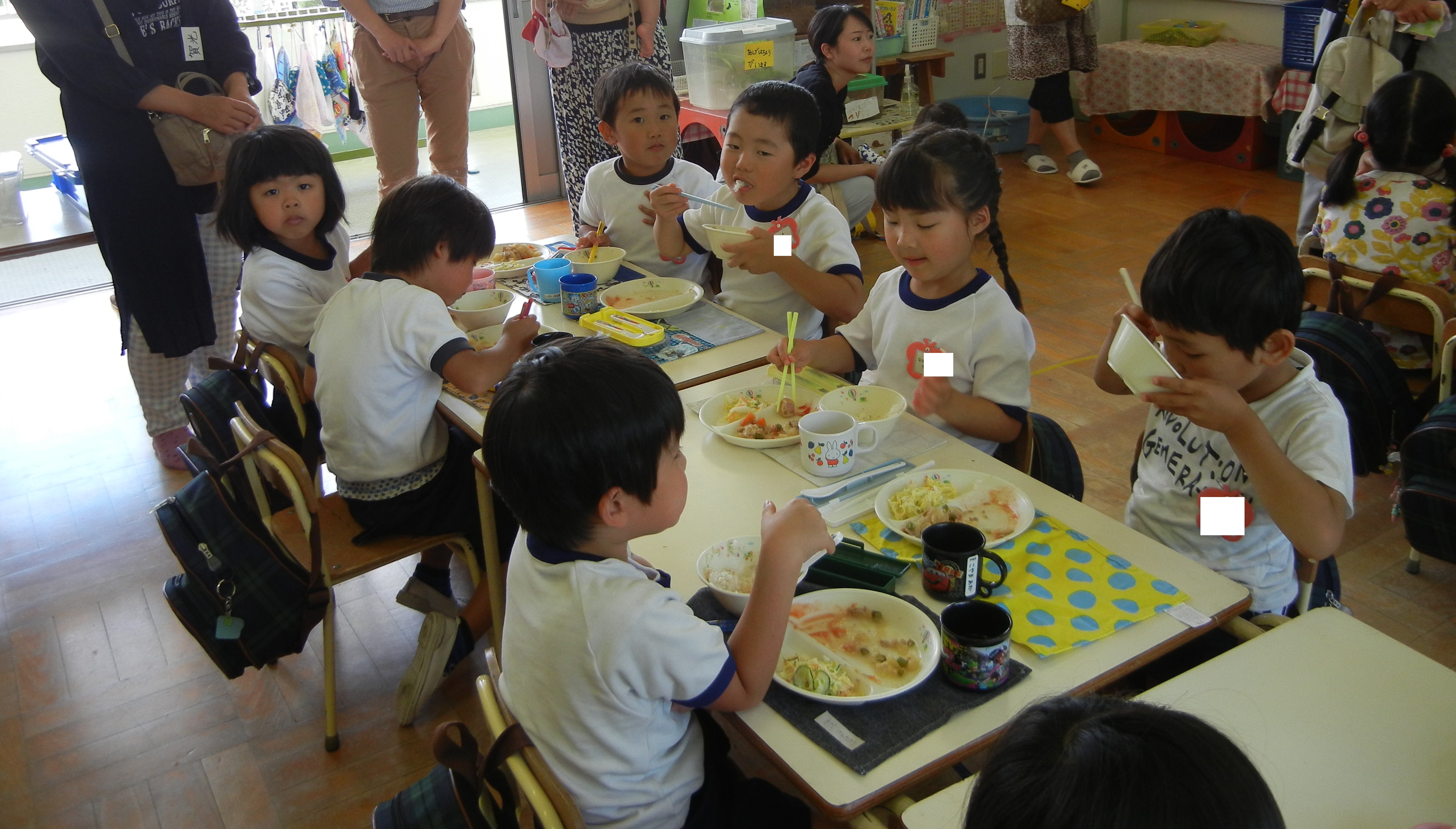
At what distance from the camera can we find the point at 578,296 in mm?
2340

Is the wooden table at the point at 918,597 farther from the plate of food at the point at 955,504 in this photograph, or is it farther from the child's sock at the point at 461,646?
the child's sock at the point at 461,646

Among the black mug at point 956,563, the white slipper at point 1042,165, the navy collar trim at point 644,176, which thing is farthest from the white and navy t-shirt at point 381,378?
the white slipper at point 1042,165

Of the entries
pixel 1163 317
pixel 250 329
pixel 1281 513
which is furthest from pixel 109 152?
pixel 1281 513

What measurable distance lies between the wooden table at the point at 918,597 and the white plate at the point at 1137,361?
0.62ft

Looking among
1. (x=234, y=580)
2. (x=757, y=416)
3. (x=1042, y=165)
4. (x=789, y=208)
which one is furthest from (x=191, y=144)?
(x=1042, y=165)

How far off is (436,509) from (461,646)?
12.4 inches

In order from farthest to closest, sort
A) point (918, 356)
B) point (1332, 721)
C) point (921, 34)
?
1. point (921, 34)
2. point (918, 356)
3. point (1332, 721)

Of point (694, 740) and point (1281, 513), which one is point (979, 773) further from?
point (1281, 513)

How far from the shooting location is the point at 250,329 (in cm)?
246

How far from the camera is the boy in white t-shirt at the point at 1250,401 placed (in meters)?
1.39

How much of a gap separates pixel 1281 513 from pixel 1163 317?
0.31m

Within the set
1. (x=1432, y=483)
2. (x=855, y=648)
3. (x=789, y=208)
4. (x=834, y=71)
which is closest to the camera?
(x=855, y=648)

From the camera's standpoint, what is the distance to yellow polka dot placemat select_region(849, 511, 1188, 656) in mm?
1229

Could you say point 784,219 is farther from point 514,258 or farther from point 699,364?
point 514,258
